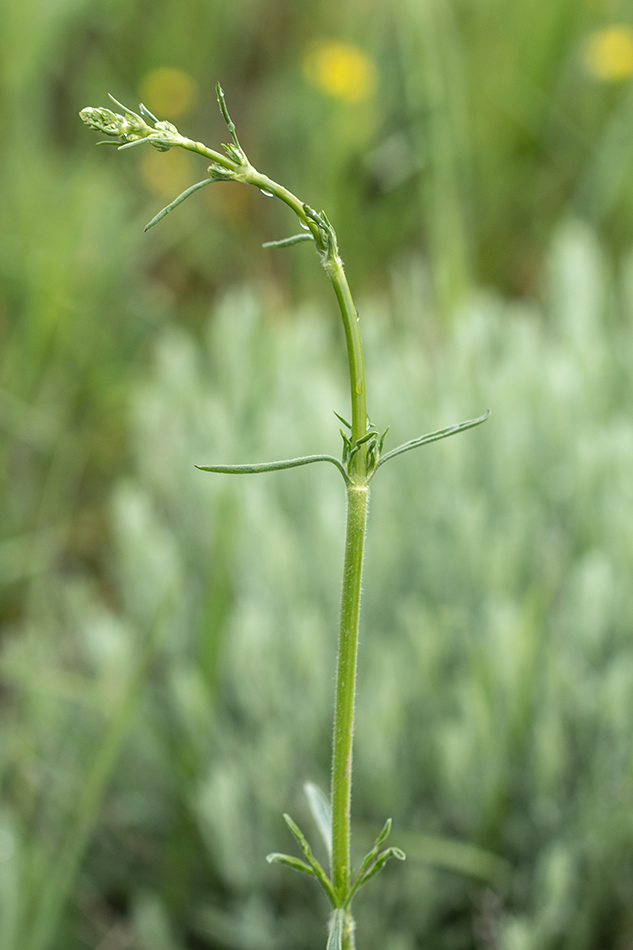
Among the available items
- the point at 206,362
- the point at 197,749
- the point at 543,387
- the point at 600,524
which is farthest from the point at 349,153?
the point at 197,749

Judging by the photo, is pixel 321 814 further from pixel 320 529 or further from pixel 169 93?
pixel 169 93

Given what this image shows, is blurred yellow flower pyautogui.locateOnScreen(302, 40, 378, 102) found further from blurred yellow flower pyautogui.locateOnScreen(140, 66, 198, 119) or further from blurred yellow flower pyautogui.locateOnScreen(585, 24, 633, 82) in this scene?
blurred yellow flower pyautogui.locateOnScreen(585, 24, 633, 82)

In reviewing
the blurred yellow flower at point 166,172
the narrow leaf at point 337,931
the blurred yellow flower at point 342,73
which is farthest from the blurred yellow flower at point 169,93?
the narrow leaf at point 337,931

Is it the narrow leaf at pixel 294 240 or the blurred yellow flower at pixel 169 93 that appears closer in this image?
the narrow leaf at pixel 294 240

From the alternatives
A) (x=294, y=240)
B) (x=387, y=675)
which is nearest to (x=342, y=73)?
(x=387, y=675)

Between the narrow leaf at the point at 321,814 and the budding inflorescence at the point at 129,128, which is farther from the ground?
the budding inflorescence at the point at 129,128

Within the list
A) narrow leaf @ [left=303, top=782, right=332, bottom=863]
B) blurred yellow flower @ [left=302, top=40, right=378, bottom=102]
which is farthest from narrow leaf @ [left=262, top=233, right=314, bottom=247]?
blurred yellow flower @ [left=302, top=40, right=378, bottom=102]

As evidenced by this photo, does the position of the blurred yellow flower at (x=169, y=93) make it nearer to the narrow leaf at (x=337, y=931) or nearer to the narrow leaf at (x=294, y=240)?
the narrow leaf at (x=294, y=240)
